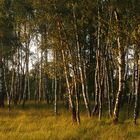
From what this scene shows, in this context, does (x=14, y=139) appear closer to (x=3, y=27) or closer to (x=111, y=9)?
(x=111, y=9)

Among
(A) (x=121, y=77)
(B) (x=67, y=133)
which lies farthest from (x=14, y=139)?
(A) (x=121, y=77)

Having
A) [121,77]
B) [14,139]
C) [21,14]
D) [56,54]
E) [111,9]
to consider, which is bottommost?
[14,139]

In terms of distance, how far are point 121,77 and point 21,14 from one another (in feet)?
61.2

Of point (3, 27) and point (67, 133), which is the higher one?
point (3, 27)

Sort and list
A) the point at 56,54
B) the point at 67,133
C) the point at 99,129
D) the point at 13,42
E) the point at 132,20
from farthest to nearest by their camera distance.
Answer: the point at 13,42 < the point at 56,54 < the point at 132,20 < the point at 99,129 < the point at 67,133

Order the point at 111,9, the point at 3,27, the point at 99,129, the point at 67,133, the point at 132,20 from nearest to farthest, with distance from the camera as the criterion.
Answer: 1. the point at 67,133
2. the point at 99,129
3. the point at 132,20
4. the point at 111,9
5. the point at 3,27

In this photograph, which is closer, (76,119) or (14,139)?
(14,139)

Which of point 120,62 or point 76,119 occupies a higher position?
point 120,62

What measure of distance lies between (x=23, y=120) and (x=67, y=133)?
7.41 m

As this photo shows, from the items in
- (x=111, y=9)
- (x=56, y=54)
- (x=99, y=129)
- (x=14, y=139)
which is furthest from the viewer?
(x=56, y=54)

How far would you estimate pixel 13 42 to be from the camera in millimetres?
41000

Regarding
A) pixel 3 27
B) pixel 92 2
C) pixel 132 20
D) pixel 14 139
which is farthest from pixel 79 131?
pixel 3 27

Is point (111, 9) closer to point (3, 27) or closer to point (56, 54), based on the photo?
point (56, 54)

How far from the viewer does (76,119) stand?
82.1ft
